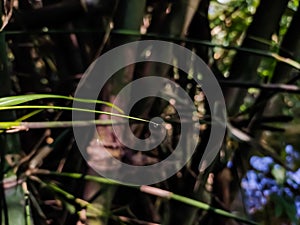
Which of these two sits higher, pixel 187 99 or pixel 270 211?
pixel 187 99

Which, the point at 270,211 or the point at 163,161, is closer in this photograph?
the point at 163,161

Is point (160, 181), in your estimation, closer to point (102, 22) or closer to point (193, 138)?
point (193, 138)

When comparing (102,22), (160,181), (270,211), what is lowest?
(270,211)

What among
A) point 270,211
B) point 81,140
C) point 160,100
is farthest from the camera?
point 270,211

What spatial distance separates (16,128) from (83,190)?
22cm

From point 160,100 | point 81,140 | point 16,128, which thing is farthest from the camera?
point 160,100

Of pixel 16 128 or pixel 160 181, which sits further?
pixel 160 181

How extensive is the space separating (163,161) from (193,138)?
51 mm

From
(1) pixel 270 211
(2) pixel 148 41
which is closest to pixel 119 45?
(2) pixel 148 41

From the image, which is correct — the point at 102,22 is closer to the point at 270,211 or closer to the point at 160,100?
the point at 160,100

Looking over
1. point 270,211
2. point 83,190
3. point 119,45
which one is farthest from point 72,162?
point 270,211

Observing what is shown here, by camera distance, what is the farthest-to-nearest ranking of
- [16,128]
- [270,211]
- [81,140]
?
[270,211] < [81,140] < [16,128]

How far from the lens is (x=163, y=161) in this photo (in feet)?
2.37

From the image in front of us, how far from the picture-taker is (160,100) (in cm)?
76
